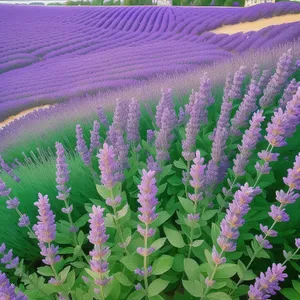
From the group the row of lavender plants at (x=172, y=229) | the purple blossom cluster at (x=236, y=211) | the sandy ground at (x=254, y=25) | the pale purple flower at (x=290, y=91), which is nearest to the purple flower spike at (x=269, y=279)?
the row of lavender plants at (x=172, y=229)

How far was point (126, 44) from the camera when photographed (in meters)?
8.55

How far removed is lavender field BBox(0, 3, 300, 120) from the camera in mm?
4891

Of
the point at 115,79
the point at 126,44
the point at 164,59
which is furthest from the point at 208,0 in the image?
the point at 115,79

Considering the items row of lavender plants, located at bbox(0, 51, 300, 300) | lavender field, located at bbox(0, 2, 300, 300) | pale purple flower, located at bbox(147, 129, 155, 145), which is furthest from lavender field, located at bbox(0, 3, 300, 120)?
row of lavender plants, located at bbox(0, 51, 300, 300)

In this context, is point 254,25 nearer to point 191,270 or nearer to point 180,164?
point 180,164

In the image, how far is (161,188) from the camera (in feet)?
3.10

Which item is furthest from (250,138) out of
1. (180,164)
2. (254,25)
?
(254,25)

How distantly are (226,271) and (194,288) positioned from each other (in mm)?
77

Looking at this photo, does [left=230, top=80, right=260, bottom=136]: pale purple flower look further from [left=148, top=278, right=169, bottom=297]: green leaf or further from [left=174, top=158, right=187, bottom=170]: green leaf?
[left=148, top=278, right=169, bottom=297]: green leaf

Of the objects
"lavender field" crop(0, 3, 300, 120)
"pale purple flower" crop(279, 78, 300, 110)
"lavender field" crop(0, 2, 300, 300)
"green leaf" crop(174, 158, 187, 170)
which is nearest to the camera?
"lavender field" crop(0, 2, 300, 300)

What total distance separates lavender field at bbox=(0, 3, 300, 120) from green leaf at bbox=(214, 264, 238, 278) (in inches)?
125

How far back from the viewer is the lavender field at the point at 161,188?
674 millimetres

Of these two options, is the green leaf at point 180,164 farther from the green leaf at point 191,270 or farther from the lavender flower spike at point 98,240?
the lavender flower spike at point 98,240

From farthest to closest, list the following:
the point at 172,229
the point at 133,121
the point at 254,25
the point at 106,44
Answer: the point at 106,44 < the point at 254,25 < the point at 133,121 < the point at 172,229
